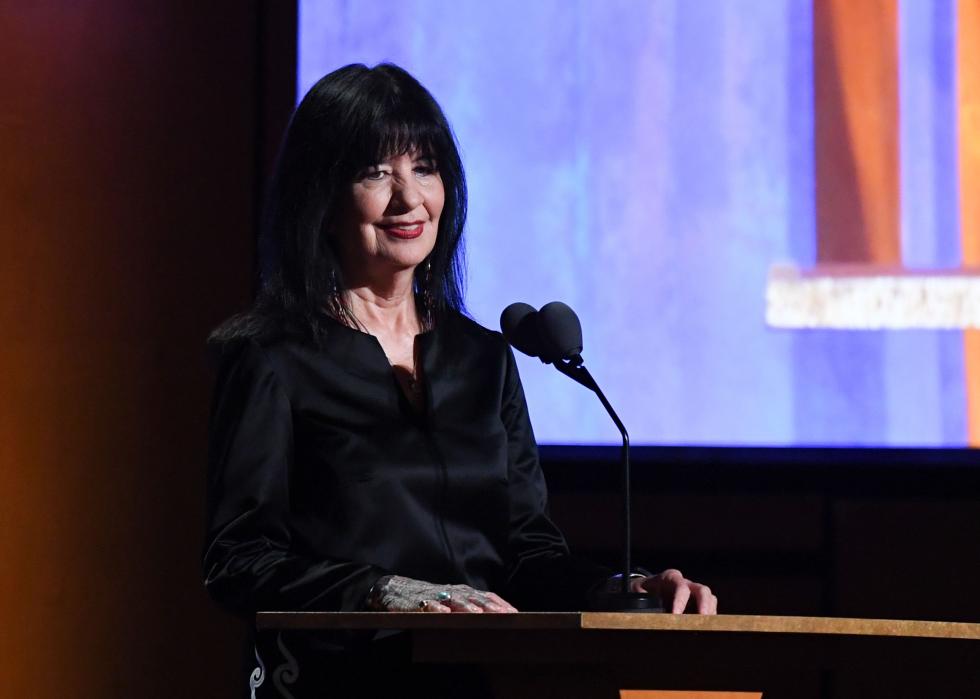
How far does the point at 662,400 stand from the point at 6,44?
5.65ft

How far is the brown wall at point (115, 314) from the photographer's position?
315 centimetres

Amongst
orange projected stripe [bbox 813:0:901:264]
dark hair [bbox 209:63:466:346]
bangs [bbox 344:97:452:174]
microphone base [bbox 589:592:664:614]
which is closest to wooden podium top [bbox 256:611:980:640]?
microphone base [bbox 589:592:664:614]

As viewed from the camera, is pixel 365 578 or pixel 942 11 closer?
pixel 365 578

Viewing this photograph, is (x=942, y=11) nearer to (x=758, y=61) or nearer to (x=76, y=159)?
(x=758, y=61)

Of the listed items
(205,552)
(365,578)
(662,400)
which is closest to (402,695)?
(365,578)

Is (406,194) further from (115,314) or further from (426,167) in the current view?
(115,314)

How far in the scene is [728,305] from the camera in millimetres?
3027

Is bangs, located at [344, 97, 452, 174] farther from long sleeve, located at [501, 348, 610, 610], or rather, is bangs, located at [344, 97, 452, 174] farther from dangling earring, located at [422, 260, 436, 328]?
long sleeve, located at [501, 348, 610, 610]

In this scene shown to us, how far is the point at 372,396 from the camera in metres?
1.88

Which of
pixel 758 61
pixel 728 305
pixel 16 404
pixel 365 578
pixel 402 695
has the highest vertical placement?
pixel 758 61

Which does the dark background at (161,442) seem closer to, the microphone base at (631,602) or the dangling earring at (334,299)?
the dangling earring at (334,299)

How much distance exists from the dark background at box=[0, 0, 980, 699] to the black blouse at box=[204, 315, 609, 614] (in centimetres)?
109

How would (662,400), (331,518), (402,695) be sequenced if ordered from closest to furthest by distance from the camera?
1. (402,695)
2. (331,518)
3. (662,400)

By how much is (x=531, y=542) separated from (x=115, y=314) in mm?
1569
